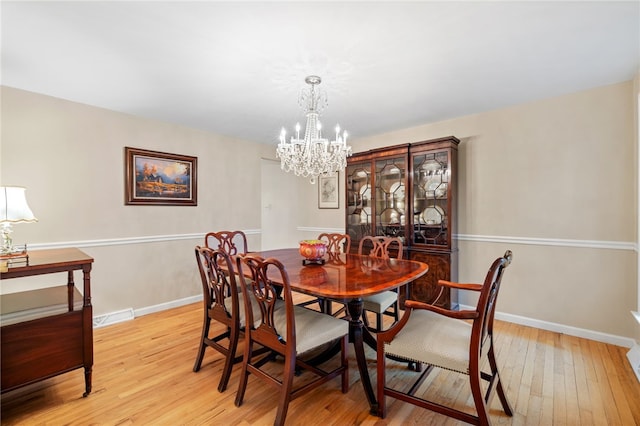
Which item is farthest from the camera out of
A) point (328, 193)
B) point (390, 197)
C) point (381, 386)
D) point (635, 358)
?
point (328, 193)

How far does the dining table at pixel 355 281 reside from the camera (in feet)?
5.28

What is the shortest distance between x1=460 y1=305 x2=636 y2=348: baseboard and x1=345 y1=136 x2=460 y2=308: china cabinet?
574mm

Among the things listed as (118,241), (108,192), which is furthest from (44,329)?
(108,192)

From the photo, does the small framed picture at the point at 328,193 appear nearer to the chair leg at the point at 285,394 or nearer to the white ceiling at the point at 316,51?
the white ceiling at the point at 316,51

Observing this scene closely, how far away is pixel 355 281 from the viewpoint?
1795 millimetres

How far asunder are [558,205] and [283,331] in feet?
9.53

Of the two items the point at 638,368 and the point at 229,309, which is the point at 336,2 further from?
the point at 638,368

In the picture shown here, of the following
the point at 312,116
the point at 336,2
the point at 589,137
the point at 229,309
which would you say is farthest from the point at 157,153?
the point at 589,137

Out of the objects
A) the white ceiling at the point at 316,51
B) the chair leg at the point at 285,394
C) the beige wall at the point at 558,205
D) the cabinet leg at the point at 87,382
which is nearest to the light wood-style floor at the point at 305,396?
the cabinet leg at the point at 87,382

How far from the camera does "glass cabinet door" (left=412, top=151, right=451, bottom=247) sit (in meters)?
3.28

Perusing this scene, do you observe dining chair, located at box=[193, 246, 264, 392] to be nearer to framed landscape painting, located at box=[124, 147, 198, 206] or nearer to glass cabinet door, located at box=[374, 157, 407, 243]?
framed landscape painting, located at box=[124, 147, 198, 206]

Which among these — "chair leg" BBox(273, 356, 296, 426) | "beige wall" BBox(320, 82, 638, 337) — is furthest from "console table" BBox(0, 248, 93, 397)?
"beige wall" BBox(320, 82, 638, 337)

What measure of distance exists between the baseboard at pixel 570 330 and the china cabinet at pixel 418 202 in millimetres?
574

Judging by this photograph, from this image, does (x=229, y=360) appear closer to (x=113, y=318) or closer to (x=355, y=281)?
(x=355, y=281)
